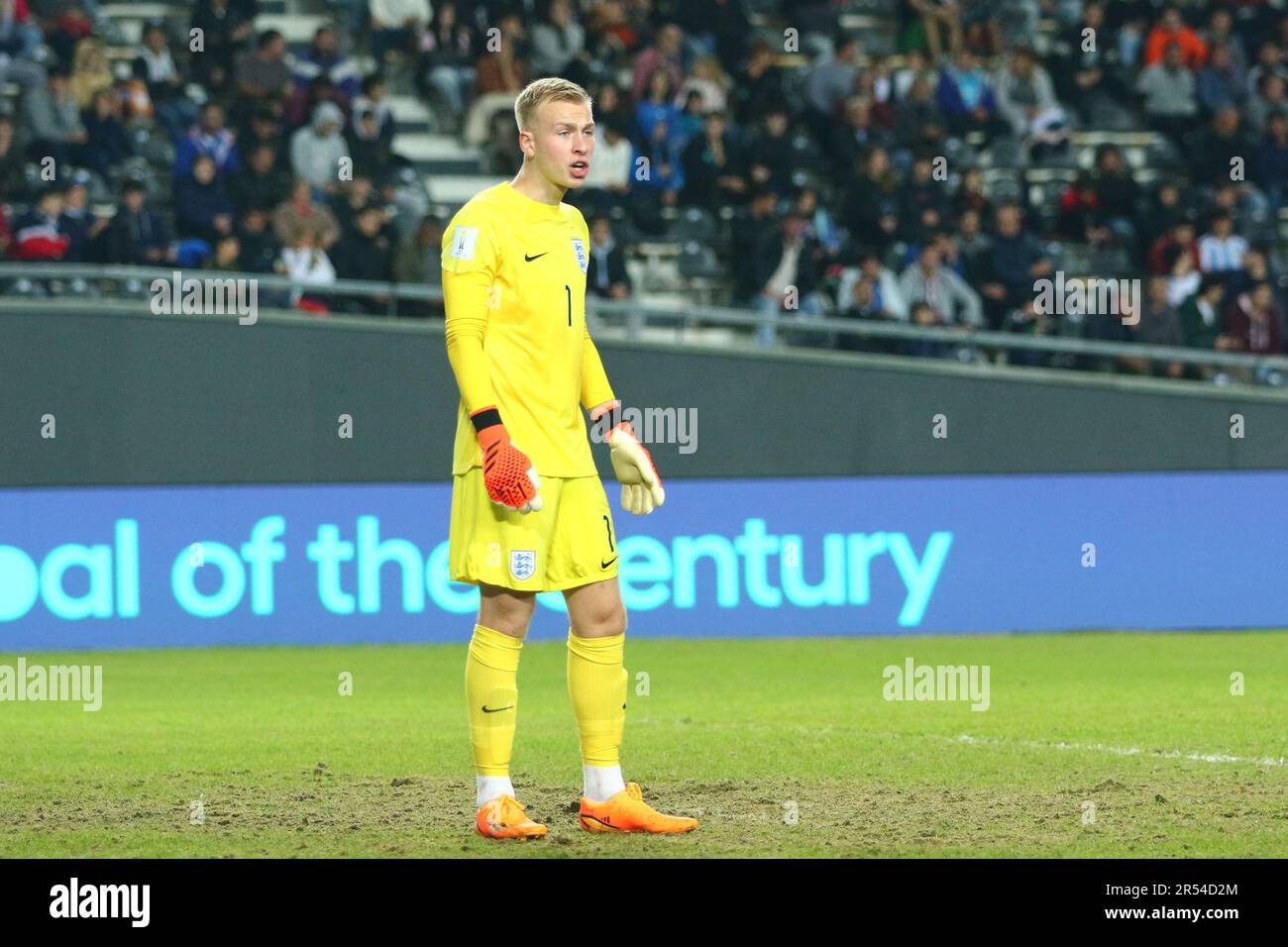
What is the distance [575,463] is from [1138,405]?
10.4 metres

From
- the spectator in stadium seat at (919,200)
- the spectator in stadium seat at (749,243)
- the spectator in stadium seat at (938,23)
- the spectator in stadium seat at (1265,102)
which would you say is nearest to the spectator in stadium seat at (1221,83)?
the spectator in stadium seat at (1265,102)

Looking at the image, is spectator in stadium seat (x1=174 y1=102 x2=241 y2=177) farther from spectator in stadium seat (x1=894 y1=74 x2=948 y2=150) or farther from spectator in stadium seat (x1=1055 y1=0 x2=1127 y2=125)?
spectator in stadium seat (x1=1055 y1=0 x2=1127 y2=125)

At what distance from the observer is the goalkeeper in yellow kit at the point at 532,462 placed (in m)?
6.32

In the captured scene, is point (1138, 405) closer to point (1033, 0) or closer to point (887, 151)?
point (887, 151)

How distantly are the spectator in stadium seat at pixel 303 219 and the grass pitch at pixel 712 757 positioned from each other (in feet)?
12.5

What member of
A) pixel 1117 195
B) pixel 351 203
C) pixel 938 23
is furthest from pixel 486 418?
pixel 938 23

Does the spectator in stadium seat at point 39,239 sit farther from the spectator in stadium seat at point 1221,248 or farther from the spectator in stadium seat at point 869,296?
the spectator in stadium seat at point 1221,248

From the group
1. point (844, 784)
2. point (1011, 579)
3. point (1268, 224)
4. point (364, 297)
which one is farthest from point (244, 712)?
point (1268, 224)

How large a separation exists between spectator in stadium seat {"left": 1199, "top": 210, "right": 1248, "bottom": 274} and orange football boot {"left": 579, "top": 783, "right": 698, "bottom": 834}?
1235cm

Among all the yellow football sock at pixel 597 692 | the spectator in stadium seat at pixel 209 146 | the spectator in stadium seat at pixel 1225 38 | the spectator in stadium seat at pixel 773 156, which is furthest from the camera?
the spectator in stadium seat at pixel 1225 38

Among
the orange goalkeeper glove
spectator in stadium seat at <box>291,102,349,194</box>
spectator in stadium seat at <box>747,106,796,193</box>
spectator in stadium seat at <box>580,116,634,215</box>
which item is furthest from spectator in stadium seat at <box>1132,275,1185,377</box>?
the orange goalkeeper glove

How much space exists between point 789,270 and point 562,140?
10715 millimetres

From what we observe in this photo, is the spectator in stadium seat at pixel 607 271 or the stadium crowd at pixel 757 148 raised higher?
the stadium crowd at pixel 757 148

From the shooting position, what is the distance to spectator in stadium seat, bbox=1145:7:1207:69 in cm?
1972
